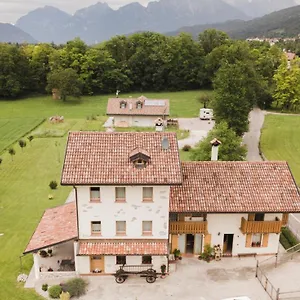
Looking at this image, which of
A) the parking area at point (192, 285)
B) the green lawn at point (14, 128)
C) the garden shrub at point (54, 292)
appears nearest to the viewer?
the garden shrub at point (54, 292)


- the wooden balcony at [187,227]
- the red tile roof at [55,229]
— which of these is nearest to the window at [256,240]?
the wooden balcony at [187,227]

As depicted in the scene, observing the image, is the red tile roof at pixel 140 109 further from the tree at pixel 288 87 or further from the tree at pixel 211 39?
the tree at pixel 211 39

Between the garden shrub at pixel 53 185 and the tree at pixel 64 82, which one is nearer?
the garden shrub at pixel 53 185

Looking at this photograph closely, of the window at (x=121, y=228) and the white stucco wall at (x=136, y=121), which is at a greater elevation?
the window at (x=121, y=228)

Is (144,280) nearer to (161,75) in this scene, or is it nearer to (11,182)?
(11,182)

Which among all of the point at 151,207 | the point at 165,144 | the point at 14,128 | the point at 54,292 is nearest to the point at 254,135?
the point at 14,128

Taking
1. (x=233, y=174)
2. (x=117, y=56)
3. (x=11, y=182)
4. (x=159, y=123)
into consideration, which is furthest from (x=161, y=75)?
(x=233, y=174)

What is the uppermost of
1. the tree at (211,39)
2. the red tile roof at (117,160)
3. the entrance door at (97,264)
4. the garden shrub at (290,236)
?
the tree at (211,39)

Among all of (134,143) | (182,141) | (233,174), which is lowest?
(182,141)
